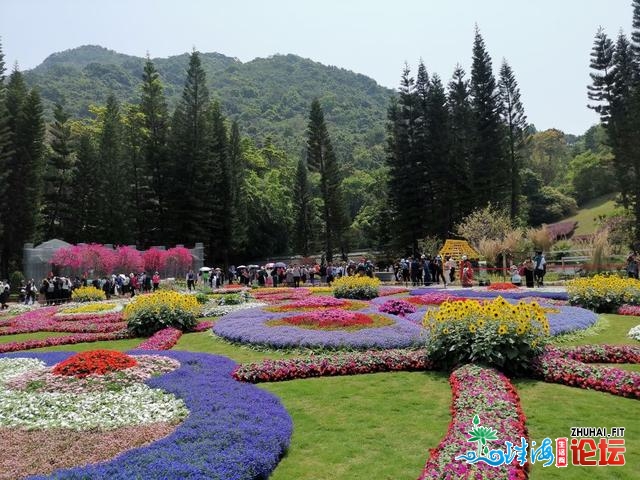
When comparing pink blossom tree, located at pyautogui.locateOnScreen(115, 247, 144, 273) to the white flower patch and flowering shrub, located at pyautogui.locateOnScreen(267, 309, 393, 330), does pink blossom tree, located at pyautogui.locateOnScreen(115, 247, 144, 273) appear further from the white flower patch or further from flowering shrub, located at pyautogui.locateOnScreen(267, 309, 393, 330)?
the white flower patch

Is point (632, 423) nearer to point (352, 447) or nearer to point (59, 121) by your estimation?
point (352, 447)

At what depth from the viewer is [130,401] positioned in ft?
20.6

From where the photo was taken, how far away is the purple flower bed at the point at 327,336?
30.9ft

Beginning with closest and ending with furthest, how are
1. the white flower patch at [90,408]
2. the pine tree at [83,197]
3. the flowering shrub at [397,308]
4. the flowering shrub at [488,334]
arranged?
the white flower patch at [90,408] → the flowering shrub at [488,334] → the flowering shrub at [397,308] → the pine tree at [83,197]

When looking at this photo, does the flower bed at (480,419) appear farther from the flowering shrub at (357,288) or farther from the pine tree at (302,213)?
the pine tree at (302,213)

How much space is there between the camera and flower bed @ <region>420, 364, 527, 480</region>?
400 centimetres

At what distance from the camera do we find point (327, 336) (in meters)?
9.94

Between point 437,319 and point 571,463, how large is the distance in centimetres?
325

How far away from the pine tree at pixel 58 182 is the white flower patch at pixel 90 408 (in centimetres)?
3877

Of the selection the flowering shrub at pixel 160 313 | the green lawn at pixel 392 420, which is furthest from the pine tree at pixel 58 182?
the green lawn at pixel 392 420

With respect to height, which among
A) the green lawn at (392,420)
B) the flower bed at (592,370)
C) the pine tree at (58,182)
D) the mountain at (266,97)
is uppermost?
the mountain at (266,97)

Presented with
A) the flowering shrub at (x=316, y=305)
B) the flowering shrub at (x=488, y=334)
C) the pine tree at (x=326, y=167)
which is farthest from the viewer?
the pine tree at (x=326, y=167)

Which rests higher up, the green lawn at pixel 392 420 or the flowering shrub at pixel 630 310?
the flowering shrub at pixel 630 310

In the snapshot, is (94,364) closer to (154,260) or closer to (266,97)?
(154,260)
